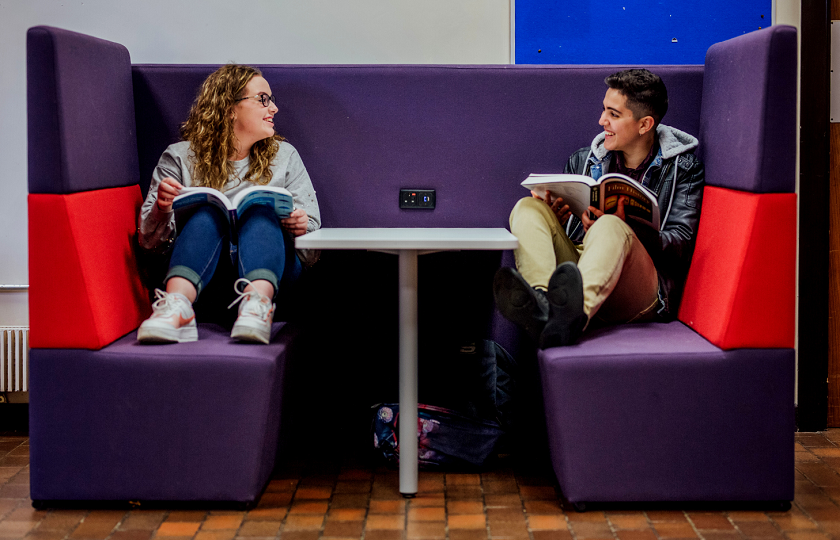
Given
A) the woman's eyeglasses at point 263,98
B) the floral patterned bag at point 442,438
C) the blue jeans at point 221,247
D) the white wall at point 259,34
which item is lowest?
the floral patterned bag at point 442,438

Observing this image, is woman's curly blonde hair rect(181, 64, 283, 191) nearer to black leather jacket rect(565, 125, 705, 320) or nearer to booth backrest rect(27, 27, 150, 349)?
booth backrest rect(27, 27, 150, 349)

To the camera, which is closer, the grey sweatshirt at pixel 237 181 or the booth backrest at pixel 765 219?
the booth backrest at pixel 765 219

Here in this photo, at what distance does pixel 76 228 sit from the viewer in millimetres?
2029

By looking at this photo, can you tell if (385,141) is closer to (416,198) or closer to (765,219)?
(416,198)

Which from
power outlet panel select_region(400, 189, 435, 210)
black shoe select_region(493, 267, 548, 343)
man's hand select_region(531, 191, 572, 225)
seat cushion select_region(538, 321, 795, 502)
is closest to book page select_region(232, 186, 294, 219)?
power outlet panel select_region(400, 189, 435, 210)

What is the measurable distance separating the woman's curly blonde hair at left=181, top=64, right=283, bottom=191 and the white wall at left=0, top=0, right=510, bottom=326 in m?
0.43

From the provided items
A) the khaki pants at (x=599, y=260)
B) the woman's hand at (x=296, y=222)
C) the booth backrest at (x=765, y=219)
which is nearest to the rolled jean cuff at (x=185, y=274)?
the woman's hand at (x=296, y=222)

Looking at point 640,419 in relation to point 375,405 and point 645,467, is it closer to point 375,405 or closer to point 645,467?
point 645,467

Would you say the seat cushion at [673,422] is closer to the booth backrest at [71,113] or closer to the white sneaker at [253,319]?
the white sneaker at [253,319]

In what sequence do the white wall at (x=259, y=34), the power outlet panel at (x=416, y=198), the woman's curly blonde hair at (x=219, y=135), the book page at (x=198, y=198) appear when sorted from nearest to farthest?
the book page at (x=198, y=198)
the woman's curly blonde hair at (x=219, y=135)
the power outlet panel at (x=416, y=198)
the white wall at (x=259, y=34)

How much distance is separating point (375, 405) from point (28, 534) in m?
1.04

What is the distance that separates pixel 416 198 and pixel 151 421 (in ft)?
3.76

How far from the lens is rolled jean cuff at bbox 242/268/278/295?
2170 millimetres

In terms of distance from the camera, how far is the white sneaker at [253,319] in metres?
2.07
